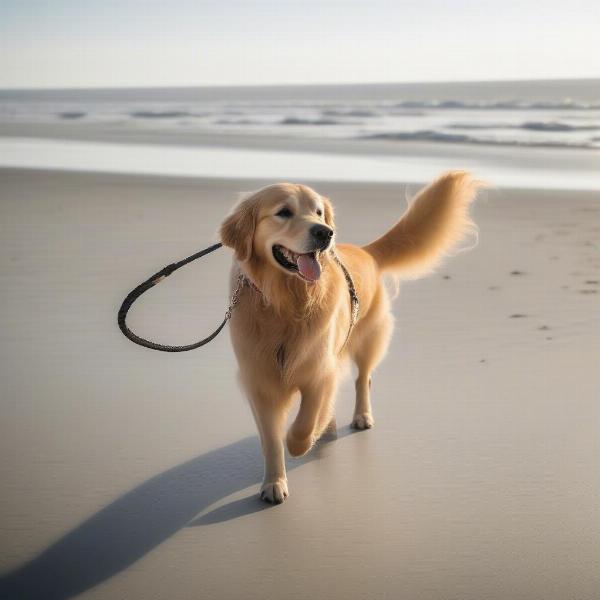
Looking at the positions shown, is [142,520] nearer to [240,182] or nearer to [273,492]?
[273,492]

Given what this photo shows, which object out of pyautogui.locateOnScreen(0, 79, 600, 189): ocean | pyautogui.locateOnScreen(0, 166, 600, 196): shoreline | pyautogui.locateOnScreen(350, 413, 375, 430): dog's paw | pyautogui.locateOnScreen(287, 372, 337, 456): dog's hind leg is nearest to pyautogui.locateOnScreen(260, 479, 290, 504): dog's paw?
pyautogui.locateOnScreen(287, 372, 337, 456): dog's hind leg

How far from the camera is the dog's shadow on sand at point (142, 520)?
2645 millimetres

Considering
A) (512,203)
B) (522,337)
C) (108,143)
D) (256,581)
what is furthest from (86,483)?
(108,143)

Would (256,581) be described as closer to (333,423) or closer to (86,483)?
(86,483)

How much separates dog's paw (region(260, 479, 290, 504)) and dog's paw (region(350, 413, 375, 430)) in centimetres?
78

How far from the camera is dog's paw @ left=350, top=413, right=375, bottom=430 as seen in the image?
12.8 ft

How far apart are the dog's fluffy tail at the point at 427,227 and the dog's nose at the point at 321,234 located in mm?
1278

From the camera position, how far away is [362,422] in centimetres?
390

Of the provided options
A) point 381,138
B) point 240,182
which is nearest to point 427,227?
point 240,182

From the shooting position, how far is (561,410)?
13.0ft

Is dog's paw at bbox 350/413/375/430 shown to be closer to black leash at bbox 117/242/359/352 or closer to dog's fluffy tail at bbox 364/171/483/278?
black leash at bbox 117/242/359/352

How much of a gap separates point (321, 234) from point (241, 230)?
36 cm

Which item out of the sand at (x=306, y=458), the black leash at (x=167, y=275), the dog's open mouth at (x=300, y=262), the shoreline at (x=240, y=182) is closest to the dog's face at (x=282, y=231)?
the dog's open mouth at (x=300, y=262)

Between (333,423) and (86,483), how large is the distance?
1.19 metres
